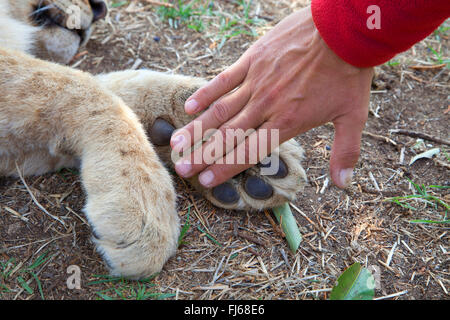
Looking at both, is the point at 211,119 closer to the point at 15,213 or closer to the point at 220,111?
the point at 220,111

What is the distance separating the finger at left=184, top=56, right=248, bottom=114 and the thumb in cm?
52

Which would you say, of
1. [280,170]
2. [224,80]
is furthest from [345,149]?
[224,80]

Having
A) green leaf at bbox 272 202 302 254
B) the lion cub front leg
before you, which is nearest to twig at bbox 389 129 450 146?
green leaf at bbox 272 202 302 254

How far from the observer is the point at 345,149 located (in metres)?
1.77

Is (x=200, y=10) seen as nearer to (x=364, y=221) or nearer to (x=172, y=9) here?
(x=172, y=9)

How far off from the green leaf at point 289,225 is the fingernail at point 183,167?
1.43 ft

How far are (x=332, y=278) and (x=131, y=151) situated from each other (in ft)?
3.21

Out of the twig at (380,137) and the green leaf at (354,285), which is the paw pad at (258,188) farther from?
the twig at (380,137)

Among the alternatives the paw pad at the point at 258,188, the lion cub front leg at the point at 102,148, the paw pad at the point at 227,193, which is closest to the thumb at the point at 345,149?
the paw pad at the point at 258,188

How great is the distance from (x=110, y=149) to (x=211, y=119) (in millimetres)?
468

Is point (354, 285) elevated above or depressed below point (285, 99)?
below

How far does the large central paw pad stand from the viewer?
1.88 m

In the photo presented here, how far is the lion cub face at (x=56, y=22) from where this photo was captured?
2.22 metres

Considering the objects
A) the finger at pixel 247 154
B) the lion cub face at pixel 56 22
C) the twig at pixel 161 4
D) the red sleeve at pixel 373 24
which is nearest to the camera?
the red sleeve at pixel 373 24
